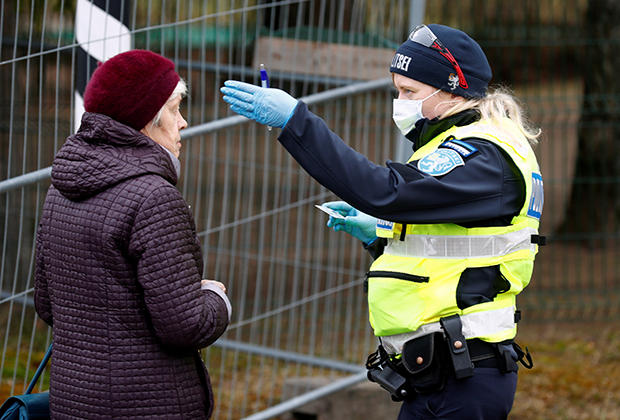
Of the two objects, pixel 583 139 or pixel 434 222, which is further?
pixel 583 139

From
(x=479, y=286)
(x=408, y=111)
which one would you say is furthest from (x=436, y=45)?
(x=479, y=286)

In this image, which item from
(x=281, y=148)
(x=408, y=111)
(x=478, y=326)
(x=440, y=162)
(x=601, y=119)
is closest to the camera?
(x=440, y=162)

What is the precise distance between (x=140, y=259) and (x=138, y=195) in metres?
0.17

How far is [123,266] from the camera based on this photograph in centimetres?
195

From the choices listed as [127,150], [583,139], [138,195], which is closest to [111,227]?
[138,195]

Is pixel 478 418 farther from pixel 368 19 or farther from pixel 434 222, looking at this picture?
pixel 368 19

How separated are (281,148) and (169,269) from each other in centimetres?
413

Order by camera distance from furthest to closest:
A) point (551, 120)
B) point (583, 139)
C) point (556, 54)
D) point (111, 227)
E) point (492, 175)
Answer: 1. point (583, 139)
2. point (556, 54)
3. point (551, 120)
4. point (492, 175)
5. point (111, 227)

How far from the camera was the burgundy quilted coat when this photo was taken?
1928mm

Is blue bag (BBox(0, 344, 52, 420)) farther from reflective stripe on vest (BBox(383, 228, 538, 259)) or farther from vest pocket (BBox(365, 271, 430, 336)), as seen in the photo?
reflective stripe on vest (BBox(383, 228, 538, 259))

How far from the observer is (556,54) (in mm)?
6633

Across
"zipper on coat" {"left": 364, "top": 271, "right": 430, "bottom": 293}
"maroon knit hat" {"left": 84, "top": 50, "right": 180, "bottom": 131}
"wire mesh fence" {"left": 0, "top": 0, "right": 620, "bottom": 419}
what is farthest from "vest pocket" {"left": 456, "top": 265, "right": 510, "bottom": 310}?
"wire mesh fence" {"left": 0, "top": 0, "right": 620, "bottom": 419}

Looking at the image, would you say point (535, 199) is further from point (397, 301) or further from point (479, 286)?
point (397, 301)

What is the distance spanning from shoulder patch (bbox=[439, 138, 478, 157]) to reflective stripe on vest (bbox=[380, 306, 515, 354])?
1.58ft
